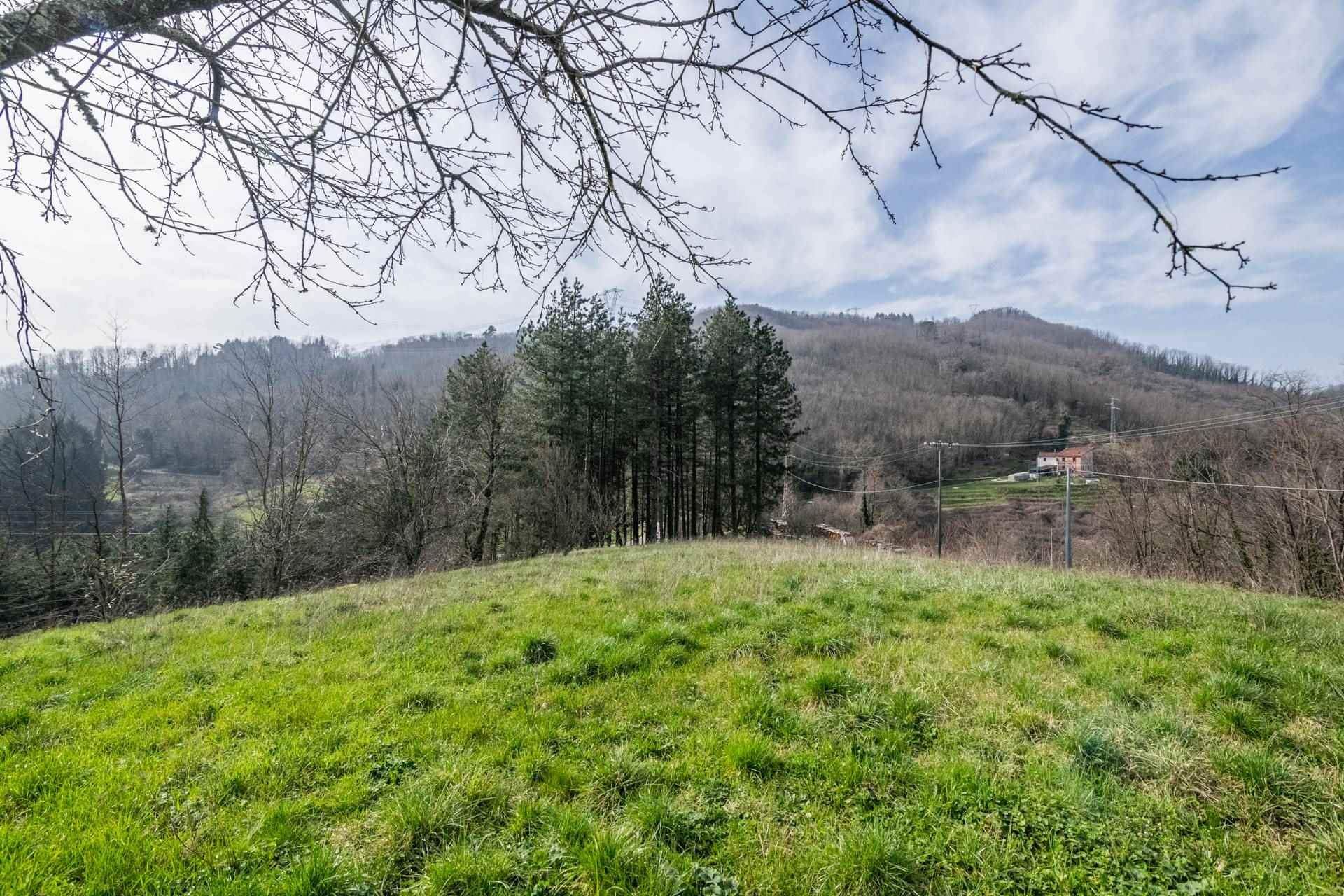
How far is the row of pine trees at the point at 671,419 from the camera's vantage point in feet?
79.3

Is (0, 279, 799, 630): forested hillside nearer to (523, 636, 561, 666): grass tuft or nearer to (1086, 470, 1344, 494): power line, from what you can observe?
(523, 636, 561, 666): grass tuft

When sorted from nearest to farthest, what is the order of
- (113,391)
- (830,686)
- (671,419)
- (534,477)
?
(830,686), (113,391), (534,477), (671,419)

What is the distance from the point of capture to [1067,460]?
2706 centimetres

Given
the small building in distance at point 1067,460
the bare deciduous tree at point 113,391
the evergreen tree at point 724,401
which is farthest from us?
the small building in distance at point 1067,460

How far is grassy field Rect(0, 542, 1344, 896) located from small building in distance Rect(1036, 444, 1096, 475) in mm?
23392

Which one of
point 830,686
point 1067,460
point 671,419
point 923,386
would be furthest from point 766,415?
point 923,386

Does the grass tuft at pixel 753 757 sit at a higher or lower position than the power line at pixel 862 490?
higher

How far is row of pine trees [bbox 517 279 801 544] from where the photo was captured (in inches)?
951

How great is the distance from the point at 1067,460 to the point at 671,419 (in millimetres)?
21493

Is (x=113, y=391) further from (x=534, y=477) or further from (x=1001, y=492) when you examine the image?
(x=1001, y=492)

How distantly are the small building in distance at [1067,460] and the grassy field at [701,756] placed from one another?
23.4m

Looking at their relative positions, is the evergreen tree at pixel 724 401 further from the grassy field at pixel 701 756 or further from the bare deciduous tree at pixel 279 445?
the grassy field at pixel 701 756

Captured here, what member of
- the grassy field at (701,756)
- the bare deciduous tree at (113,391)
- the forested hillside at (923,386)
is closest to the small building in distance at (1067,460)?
the forested hillside at (923,386)

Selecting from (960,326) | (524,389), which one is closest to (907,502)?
(524,389)
